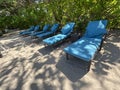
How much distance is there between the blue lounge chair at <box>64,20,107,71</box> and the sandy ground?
38 cm

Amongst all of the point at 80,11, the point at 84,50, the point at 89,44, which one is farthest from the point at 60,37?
the point at 84,50

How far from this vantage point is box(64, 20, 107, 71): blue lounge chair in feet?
13.4

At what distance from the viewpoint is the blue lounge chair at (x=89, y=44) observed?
4.07 m

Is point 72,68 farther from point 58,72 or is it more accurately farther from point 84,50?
point 84,50

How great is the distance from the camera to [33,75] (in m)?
4.11

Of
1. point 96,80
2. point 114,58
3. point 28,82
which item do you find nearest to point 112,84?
point 96,80

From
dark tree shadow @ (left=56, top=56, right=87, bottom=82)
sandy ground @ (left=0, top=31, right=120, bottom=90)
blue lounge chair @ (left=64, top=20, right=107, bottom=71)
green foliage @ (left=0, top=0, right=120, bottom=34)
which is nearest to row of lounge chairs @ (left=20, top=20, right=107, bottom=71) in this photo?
blue lounge chair @ (left=64, top=20, right=107, bottom=71)

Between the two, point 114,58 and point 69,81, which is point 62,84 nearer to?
point 69,81

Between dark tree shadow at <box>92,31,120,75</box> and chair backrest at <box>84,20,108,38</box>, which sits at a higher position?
chair backrest at <box>84,20,108,38</box>

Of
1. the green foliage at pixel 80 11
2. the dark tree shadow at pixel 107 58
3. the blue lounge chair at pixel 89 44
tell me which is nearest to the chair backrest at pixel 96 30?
the blue lounge chair at pixel 89 44

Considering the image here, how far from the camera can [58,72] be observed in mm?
4164

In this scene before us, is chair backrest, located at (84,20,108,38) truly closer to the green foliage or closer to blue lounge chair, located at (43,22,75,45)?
blue lounge chair, located at (43,22,75,45)

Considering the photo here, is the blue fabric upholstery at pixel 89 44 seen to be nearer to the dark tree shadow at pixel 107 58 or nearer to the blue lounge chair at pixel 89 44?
the blue lounge chair at pixel 89 44

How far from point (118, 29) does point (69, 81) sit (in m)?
5.38
